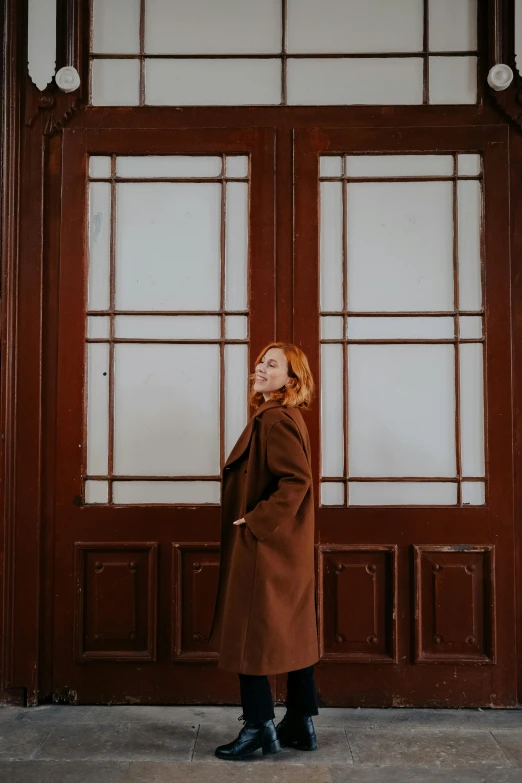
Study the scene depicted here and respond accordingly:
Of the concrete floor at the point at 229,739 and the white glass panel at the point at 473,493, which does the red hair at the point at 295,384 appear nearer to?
the white glass panel at the point at 473,493

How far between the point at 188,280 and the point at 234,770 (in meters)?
2.24

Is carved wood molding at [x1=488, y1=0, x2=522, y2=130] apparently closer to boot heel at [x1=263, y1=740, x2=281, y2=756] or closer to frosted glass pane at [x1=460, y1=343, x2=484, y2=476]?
frosted glass pane at [x1=460, y1=343, x2=484, y2=476]

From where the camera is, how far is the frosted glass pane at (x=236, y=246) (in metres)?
3.64

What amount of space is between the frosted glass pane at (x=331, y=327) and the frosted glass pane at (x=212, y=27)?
55.7 inches

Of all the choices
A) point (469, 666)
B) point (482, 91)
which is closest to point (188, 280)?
point (482, 91)

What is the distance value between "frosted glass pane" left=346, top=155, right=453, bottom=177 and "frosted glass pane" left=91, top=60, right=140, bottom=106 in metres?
1.19

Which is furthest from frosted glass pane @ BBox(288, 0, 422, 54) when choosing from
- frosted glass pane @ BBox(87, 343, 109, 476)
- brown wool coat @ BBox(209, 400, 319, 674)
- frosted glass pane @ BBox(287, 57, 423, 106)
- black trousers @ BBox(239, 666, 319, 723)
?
black trousers @ BBox(239, 666, 319, 723)

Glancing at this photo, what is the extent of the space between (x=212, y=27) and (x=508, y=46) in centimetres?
151

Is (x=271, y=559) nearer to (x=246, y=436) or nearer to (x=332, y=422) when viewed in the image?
(x=246, y=436)

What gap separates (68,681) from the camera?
355 cm

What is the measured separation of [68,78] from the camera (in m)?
3.61

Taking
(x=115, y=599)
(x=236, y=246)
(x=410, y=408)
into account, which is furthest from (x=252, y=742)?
(x=236, y=246)

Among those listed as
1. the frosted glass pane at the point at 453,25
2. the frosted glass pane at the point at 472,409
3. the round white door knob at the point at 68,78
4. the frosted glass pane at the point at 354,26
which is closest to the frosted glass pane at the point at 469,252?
the frosted glass pane at the point at 472,409

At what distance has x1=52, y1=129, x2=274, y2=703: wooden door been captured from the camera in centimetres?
356
